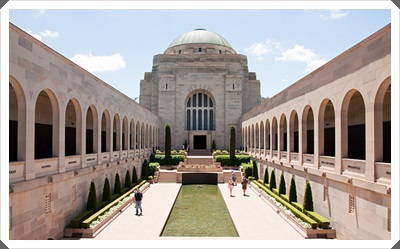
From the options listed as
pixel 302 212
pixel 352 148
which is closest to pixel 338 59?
pixel 352 148

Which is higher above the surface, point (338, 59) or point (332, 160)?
point (338, 59)

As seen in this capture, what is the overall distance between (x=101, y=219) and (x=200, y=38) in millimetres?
50911

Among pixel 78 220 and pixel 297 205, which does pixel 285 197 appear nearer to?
pixel 297 205

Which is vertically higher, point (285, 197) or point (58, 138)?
point (58, 138)

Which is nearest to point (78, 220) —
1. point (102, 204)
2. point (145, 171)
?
point (102, 204)

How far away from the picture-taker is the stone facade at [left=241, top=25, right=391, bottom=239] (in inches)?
458

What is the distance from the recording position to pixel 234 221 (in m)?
18.0

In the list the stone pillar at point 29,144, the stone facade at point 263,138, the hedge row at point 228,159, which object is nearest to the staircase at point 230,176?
the hedge row at point 228,159

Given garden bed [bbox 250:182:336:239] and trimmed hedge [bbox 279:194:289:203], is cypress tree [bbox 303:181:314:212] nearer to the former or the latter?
garden bed [bbox 250:182:336:239]

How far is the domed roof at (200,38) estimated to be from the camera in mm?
62378

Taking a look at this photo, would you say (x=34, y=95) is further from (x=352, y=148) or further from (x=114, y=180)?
(x=352, y=148)

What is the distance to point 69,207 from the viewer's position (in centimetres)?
1593

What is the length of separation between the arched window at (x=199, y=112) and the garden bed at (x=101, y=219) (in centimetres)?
3011

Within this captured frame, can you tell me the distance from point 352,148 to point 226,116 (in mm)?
34249
